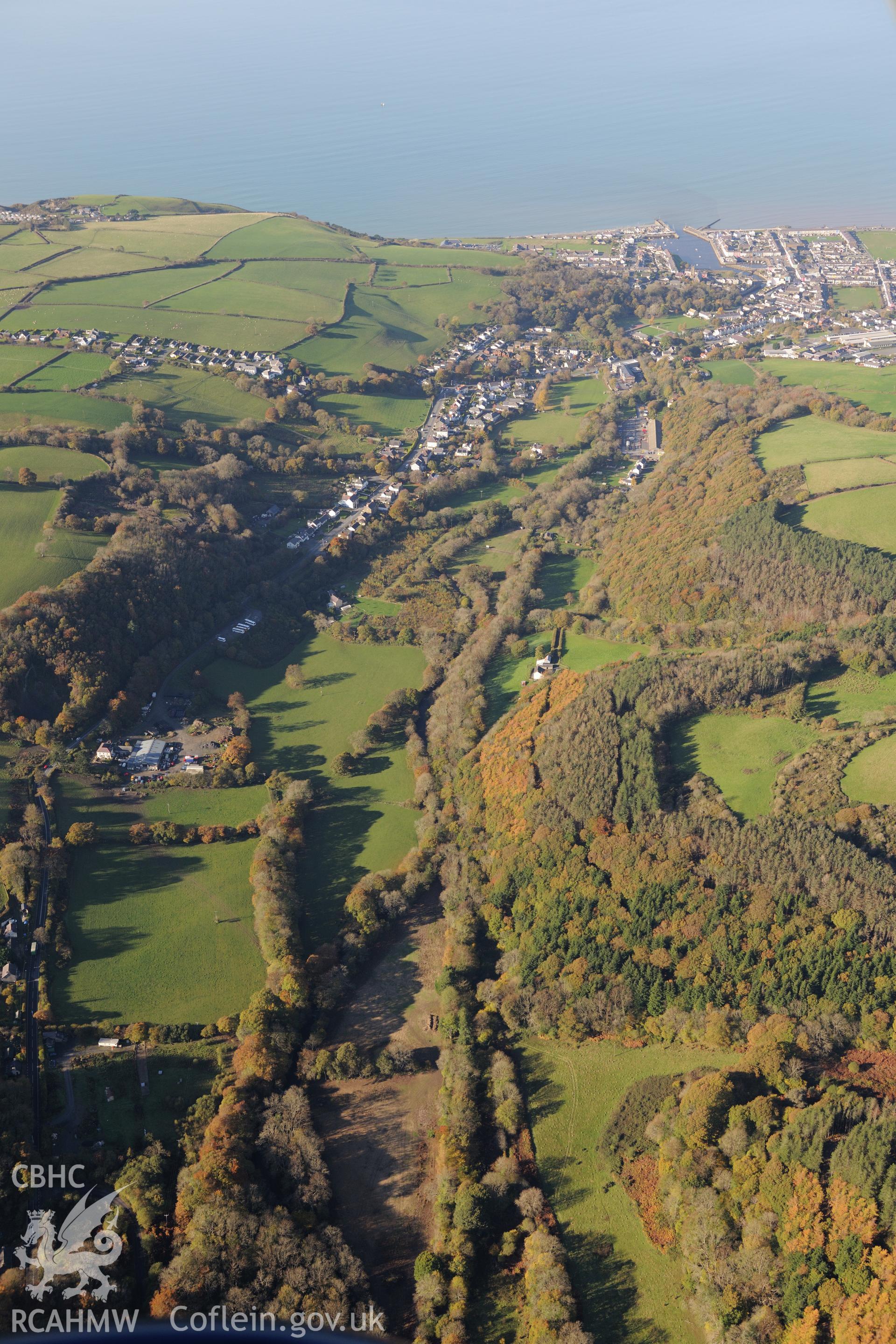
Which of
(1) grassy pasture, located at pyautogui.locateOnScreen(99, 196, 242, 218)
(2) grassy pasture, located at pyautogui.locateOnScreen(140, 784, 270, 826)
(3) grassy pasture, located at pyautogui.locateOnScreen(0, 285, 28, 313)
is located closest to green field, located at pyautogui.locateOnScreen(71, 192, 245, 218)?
(1) grassy pasture, located at pyautogui.locateOnScreen(99, 196, 242, 218)

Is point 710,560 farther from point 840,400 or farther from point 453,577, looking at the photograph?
point 840,400

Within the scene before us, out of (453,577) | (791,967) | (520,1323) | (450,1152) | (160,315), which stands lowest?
(520,1323)

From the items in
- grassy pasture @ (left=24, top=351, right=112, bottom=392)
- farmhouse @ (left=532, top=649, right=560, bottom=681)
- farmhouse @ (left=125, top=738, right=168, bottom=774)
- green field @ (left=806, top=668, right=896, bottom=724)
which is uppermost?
grassy pasture @ (left=24, top=351, right=112, bottom=392)

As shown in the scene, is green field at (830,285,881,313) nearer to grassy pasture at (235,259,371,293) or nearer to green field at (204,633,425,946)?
grassy pasture at (235,259,371,293)

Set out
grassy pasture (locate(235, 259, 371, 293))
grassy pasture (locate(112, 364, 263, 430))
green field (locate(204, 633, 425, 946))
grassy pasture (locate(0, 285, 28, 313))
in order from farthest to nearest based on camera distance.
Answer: grassy pasture (locate(235, 259, 371, 293)), grassy pasture (locate(0, 285, 28, 313)), grassy pasture (locate(112, 364, 263, 430)), green field (locate(204, 633, 425, 946))

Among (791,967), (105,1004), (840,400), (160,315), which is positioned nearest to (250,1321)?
(105,1004)

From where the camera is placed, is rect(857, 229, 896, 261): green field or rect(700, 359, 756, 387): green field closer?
rect(700, 359, 756, 387): green field

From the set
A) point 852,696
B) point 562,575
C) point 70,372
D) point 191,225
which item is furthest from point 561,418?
point 191,225
